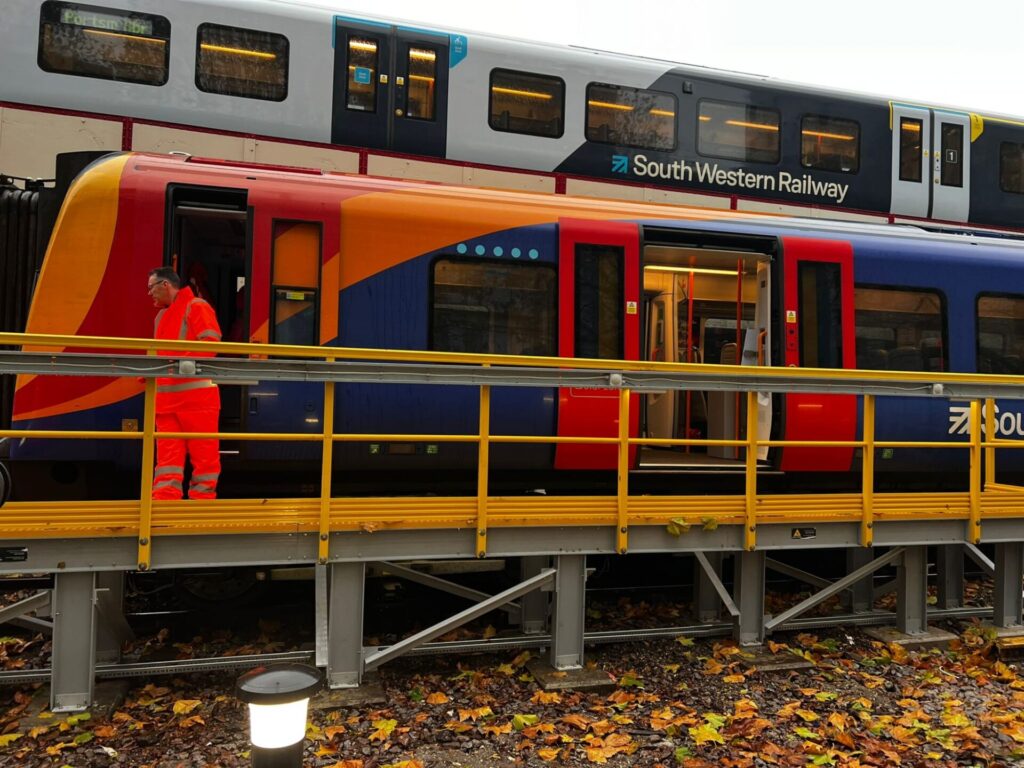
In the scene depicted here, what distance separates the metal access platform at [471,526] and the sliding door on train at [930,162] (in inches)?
195

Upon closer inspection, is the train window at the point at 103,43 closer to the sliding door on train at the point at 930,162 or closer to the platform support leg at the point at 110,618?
the platform support leg at the point at 110,618

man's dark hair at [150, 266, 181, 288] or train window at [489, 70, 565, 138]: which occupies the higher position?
train window at [489, 70, 565, 138]

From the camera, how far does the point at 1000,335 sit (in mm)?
6922

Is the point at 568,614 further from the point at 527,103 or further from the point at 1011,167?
the point at 1011,167

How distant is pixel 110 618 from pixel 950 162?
416 inches

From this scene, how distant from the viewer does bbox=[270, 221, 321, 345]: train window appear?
17.7ft

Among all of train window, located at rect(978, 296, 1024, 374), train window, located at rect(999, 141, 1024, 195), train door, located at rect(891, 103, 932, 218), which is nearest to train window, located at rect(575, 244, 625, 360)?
train window, located at rect(978, 296, 1024, 374)

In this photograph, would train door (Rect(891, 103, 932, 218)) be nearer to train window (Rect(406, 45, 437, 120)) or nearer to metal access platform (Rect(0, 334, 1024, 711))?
metal access platform (Rect(0, 334, 1024, 711))

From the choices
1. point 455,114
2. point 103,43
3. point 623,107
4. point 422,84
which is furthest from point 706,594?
point 103,43

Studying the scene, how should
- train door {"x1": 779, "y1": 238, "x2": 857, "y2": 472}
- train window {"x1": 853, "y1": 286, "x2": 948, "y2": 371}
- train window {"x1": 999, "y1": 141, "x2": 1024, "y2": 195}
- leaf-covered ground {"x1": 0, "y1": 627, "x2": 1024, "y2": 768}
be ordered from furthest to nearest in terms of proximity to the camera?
train window {"x1": 999, "y1": 141, "x2": 1024, "y2": 195} < train window {"x1": 853, "y1": 286, "x2": 948, "y2": 371} < train door {"x1": 779, "y1": 238, "x2": 857, "y2": 472} < leaf-covered ground {"x1": 0, "y1": 627, "x2": 1024, "y2": 768}

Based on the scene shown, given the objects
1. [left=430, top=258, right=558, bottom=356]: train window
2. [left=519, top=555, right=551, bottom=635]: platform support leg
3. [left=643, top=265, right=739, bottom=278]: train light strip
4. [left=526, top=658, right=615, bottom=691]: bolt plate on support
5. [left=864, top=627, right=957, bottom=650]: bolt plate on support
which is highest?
[left=643, top=265, right=739, bottom=278]: train light strip

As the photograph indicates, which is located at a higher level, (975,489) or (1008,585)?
(975,489)

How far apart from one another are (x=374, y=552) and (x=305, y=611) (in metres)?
1.73

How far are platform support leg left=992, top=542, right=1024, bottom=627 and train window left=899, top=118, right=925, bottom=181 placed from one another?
221 inches
